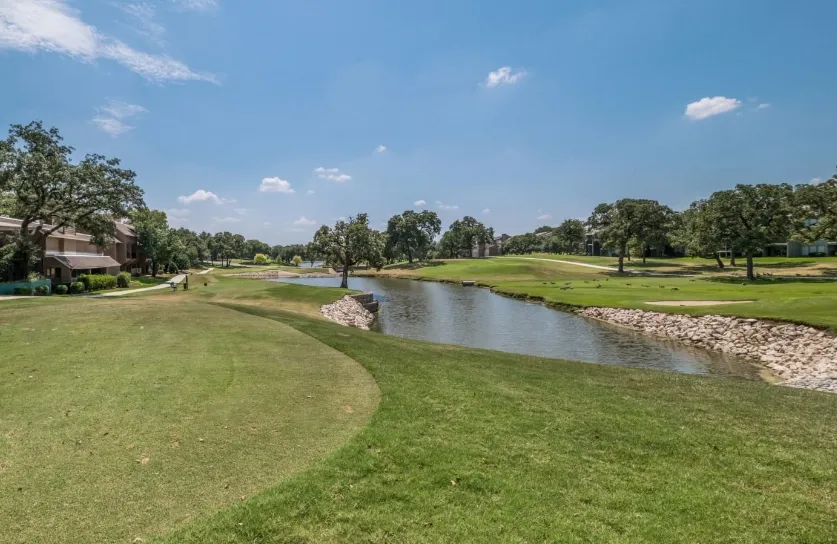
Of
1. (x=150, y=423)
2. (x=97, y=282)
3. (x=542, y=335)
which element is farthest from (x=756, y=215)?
(x=97, y=282)

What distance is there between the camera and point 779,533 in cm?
457

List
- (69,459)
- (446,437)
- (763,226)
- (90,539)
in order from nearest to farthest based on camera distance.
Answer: (90,539), (69,459), (446,437), (763,226)

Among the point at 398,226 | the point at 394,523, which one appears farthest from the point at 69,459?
the point at 398,226

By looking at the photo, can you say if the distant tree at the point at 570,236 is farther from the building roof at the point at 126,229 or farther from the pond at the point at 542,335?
the building roof at the point at 126,229

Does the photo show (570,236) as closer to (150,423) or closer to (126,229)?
(126,229)

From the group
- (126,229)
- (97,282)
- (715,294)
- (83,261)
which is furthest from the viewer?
(126,229)

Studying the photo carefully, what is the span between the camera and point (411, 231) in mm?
116125

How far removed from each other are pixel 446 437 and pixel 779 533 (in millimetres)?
3953

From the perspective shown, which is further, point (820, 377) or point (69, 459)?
point (820, 377)

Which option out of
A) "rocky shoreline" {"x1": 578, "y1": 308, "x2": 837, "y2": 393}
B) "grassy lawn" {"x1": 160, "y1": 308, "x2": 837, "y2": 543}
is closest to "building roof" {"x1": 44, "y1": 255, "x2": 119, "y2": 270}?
"grassy lawn" {"x1": 160, "y1": 308, "x2": 837, "y2": 543}

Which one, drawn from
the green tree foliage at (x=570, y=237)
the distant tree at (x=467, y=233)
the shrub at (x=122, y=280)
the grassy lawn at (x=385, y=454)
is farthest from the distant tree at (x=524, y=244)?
the grassy lawn at (x=385, y=454)

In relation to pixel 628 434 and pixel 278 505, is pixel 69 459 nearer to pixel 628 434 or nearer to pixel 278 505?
pixel 278 505

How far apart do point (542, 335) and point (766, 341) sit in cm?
1069

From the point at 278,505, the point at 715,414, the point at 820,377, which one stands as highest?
the point at 278,505
